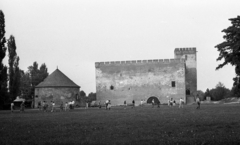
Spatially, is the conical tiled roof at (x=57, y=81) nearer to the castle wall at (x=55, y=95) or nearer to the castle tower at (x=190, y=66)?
the castle wall at (x=55, y=95)

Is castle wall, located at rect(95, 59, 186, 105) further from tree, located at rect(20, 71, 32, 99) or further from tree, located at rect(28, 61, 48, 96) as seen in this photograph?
tree, located at rect(20, 71, 32, 99)

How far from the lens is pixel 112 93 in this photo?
55.2 metres

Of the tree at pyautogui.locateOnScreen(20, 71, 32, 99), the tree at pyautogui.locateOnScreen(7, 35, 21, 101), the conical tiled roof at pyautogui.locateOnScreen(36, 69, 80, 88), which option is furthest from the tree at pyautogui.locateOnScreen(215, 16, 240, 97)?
the tree at pyautogui.locateOnScreen(20, 71, 32, 99)

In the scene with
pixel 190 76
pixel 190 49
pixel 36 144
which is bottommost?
pixel 36 144

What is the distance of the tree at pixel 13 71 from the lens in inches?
1769

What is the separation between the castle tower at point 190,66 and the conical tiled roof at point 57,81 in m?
19.6

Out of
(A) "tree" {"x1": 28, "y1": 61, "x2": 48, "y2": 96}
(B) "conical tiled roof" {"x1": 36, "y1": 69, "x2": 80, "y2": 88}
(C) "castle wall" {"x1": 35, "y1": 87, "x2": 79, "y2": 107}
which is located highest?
(A) "tree" {"x1": 28, "y1": 61, "x2": 48, "y2": 96}

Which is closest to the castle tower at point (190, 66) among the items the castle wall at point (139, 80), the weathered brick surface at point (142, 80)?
the weathered brick surface at point (142, 80)

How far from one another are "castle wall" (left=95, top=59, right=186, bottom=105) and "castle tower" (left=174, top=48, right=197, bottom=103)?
4.89 meters

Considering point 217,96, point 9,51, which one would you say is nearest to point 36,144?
point 9,51

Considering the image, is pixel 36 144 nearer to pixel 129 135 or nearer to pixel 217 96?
pixel 129 135

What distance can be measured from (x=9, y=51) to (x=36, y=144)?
1582 inches

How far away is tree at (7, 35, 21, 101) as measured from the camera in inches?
1769

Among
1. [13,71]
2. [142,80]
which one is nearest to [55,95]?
[13,71]
